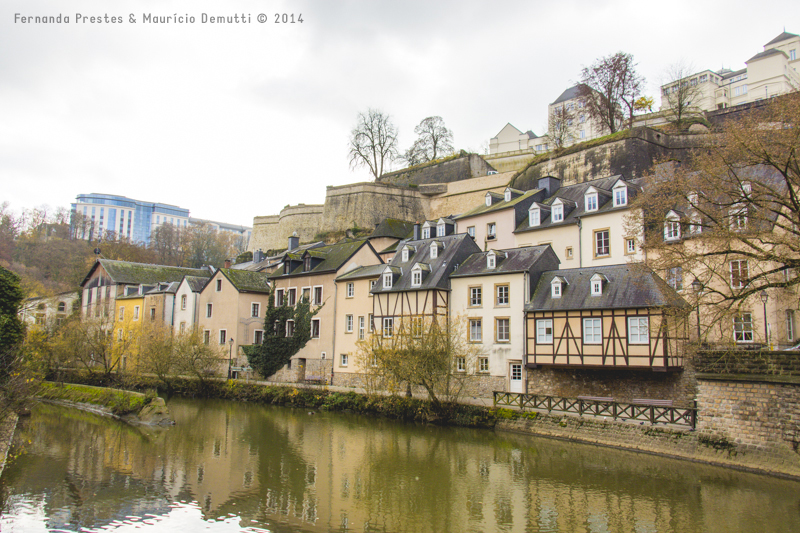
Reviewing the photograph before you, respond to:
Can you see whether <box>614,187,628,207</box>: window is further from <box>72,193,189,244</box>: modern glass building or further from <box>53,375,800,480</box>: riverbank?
<box>72,193,189,244</box>: modern glass building

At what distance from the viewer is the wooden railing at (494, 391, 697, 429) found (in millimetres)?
15719

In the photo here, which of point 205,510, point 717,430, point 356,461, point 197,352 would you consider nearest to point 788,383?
point 717,430

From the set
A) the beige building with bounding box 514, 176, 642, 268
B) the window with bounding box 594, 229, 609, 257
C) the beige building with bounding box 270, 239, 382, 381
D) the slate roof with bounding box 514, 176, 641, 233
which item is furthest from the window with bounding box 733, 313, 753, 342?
the beige building with bounding box 270, 239, 382, 381

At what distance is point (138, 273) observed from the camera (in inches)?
1738

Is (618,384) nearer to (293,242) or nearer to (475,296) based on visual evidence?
(475,296)

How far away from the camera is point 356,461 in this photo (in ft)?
49.7

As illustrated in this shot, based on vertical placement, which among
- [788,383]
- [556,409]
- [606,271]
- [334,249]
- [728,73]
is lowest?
[556,409]

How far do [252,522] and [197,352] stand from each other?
21.0 metres

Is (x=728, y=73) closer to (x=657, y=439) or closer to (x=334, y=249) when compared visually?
(x=334, y=249)

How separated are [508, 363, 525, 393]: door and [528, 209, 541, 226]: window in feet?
28.1

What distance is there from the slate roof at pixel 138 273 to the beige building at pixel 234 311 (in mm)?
7452

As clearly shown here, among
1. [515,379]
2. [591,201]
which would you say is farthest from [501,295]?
[591,201]

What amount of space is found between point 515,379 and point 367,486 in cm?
1052

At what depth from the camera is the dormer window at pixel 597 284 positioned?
19.9m
